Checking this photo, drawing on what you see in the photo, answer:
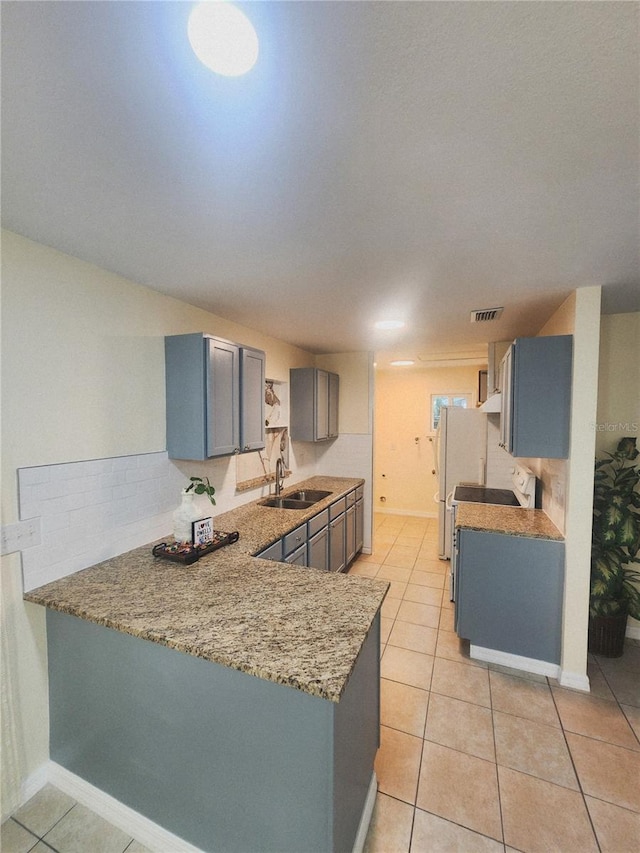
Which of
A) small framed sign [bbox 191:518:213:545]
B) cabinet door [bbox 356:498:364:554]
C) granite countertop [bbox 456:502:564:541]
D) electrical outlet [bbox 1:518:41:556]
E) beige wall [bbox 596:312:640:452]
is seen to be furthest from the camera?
cabinet door [bbox 356:498:364:554]

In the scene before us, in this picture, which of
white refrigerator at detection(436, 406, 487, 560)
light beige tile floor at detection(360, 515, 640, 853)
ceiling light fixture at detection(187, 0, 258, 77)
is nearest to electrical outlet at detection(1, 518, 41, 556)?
ceiling light fixture at detection(187, 0, 258, 77)

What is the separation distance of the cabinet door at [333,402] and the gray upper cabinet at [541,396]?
212 cm

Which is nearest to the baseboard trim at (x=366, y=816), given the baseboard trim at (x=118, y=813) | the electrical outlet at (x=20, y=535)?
the baseboard trim at (x=118, y=813)

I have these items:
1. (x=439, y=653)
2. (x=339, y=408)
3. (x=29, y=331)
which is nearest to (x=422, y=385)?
(x=339, y=408)

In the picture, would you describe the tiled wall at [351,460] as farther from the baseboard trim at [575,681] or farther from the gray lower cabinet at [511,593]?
the baseboard trim at [575,681]

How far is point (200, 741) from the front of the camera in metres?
1.28

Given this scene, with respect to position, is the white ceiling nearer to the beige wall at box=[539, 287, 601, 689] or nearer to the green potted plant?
the beige wall at box=[539, 287, 601, 689]

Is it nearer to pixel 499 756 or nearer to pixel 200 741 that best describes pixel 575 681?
pixel 499 756

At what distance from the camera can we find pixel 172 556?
191cm

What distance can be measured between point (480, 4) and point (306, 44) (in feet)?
1.12

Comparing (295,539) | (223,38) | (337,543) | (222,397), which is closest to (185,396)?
(222,397)

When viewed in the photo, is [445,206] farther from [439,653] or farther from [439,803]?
[439,653]

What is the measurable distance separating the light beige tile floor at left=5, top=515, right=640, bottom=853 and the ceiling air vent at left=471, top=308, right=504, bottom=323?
2507 millimetres

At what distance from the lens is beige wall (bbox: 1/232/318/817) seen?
4.94 ft
